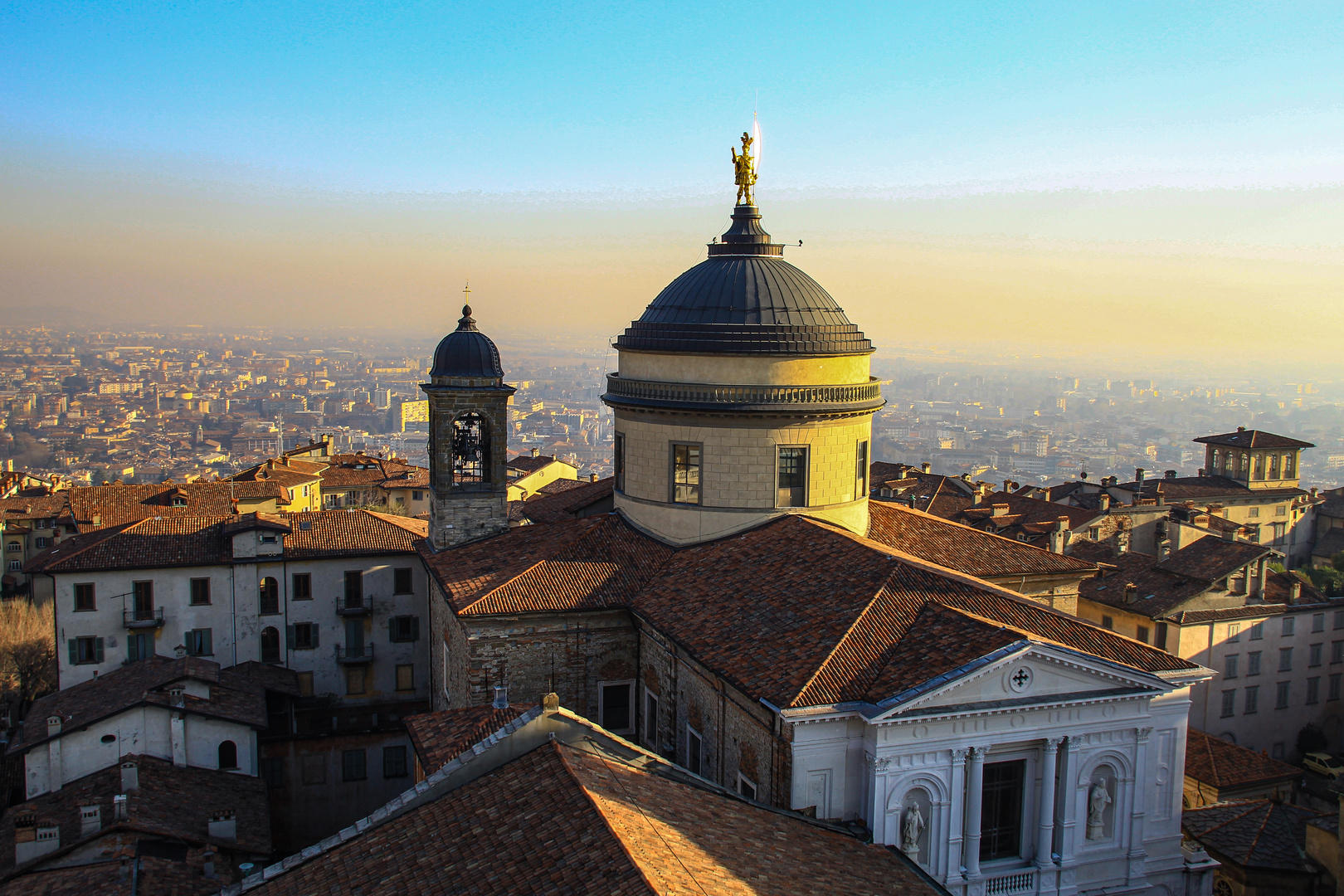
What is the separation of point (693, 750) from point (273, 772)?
43.4 ft

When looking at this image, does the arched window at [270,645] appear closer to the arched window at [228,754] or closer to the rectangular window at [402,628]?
the rectangular window at [402,628]

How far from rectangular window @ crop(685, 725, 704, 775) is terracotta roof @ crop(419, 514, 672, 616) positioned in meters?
3.33

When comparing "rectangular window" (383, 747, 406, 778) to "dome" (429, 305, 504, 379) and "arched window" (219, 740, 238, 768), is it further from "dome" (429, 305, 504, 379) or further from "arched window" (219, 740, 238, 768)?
"dome" (429, 305, 504, 379)

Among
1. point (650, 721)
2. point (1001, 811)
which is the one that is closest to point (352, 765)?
point (650, 721)

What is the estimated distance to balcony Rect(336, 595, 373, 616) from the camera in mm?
35281

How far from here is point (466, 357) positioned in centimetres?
2900

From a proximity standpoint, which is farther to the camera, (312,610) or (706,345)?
(312,610)

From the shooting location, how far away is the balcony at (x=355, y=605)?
3528cm

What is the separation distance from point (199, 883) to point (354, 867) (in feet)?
28.6

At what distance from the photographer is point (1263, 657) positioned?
1539 inches

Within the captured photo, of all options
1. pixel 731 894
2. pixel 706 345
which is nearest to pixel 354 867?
pixel 731 894

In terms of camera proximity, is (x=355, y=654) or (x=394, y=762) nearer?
(x=394, y=762)

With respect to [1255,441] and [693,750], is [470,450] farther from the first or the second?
[1255,441]

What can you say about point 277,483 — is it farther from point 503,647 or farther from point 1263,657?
point 1263,657
